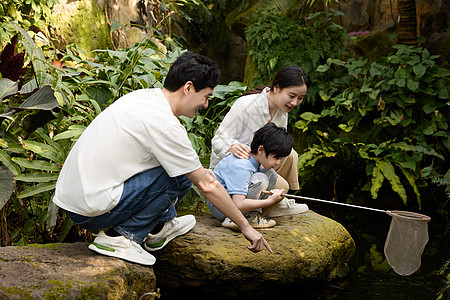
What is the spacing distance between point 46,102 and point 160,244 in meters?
1.16

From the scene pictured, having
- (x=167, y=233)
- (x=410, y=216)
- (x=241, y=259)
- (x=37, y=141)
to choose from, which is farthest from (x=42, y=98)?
(x=410, y=216)

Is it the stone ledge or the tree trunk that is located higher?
the tree trunk

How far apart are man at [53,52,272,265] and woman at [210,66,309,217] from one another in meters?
1.00

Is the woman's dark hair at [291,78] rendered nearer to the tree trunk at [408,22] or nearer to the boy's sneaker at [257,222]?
the boy's sneaker at [257,222]

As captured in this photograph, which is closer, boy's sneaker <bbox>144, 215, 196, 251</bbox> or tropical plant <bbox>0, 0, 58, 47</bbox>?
boy's sneaker <bbox>144, 215, 196, 251</bbox>

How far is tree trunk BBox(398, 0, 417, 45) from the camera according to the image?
6742 millimetres

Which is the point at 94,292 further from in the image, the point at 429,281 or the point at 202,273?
the point at 429,281

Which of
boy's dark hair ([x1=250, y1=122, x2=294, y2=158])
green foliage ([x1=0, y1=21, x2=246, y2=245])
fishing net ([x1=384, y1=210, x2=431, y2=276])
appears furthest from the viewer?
boy's dark hair ([x1=250, y1=122, x2=294, y2=158])

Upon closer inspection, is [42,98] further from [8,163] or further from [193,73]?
[193,73]

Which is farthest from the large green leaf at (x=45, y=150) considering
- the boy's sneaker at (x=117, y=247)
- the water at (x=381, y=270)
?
the water at (x=381, y=270)

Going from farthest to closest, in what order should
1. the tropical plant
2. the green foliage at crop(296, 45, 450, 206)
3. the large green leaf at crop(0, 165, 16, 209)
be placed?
1. the green foliage at crop(296, 45, 450, 206)
2. the tropical plant
3. the large green leaf at crop(0, 165, 16, 209)

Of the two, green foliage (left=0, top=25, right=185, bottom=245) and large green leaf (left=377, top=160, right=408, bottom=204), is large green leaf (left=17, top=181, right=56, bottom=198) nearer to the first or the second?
green foliage (left=0, top=25, right=185, bottom=245)

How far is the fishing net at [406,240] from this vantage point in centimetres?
288

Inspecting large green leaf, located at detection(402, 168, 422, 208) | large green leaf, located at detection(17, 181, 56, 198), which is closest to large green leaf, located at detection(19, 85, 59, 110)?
large green leaf, located at detection(17, 181, 56, 198)
